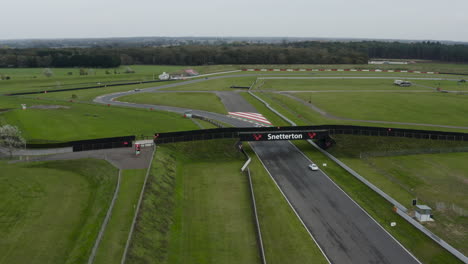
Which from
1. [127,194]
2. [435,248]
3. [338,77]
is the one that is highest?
[338,77]

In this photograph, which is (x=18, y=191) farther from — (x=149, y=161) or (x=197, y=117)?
(x=197, y=117)

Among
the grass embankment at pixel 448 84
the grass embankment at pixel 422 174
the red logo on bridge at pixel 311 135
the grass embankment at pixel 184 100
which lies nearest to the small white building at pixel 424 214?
the grass embankment at pixel 422 174

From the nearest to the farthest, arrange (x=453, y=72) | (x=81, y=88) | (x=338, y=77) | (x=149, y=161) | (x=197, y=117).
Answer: (x=149, y=161) → (x=197, y=117) → (x=81, y=88) → (x=338, y=77) → (x=453, y=72)

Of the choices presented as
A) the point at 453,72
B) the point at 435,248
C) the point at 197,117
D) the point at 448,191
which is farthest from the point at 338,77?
the point at 435,248

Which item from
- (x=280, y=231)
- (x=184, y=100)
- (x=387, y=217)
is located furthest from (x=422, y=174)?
(x=184, y=100)

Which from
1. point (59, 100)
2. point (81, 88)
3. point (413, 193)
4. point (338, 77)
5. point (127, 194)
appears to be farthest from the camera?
point (338, 77)

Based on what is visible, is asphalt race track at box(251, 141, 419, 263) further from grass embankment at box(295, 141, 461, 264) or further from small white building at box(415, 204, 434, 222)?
small white building at box(415, 204, 434, 222)

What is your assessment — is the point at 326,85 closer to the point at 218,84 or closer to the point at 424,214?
the point at 218,84
